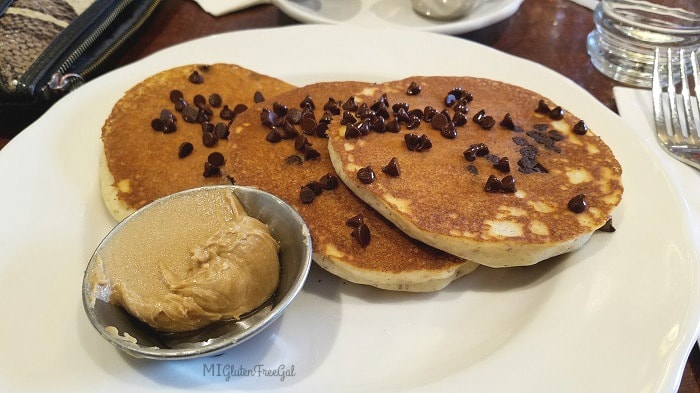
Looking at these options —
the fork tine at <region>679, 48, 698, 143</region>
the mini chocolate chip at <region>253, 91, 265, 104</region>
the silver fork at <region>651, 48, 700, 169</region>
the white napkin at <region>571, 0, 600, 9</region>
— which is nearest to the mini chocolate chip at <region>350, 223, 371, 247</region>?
the mini chocolate chip at <region>253, 91, 265, 104</region>

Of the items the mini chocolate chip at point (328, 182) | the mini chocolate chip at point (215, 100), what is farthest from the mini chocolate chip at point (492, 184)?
the mini chocolate chip at point (215, 100)

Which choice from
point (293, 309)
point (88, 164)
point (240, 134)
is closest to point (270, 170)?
point (240, 134)

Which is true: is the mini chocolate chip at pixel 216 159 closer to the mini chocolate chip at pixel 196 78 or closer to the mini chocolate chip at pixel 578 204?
the mini chocolate chip at pixel 196 78

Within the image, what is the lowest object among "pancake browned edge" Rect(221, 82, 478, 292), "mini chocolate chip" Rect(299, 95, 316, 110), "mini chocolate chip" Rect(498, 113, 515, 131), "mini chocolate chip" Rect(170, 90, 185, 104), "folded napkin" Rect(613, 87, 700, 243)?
"folded napkin" Rect(613, 87, 700, 243)

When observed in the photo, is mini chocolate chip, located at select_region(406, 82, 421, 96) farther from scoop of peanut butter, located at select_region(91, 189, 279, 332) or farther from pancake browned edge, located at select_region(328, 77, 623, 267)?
scoop of peanut butter, located at select_region(91, 189, 279, 332)

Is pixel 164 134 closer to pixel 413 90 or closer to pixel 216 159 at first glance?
pixel 216 159

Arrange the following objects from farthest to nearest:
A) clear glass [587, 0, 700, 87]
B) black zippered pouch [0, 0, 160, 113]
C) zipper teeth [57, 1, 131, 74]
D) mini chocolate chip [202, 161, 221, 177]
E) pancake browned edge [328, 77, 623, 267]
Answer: clear glass [587, 0, 700, 87]
zipper teeth [57, 1, 131, 74]
black zippered pouch [0, 0, 160, 113]
mini chocolate chip [202, 161, 221, 177]
pancake browned edge [328, 77, 623, 267]

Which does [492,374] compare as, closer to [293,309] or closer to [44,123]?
[293,309]
